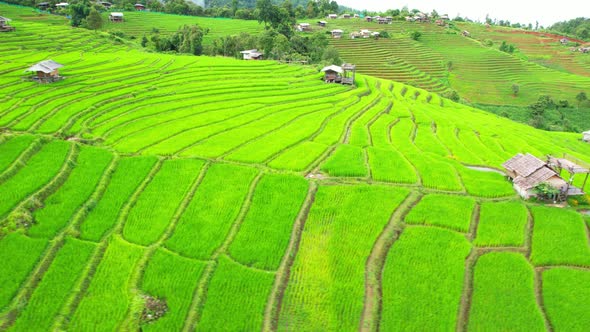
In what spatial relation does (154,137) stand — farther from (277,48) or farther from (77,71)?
(277,48)

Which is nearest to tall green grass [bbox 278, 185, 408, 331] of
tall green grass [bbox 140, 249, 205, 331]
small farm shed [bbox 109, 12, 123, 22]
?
tall green grass [bbox 140, 249, 205, 331]

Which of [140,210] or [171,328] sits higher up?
[140,210]

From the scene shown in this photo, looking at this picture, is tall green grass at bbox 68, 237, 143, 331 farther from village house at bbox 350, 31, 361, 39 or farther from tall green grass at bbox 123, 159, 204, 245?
village house at bbox 350, 31, 361, 39

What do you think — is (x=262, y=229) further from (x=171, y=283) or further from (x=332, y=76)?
(x=332, y=76)

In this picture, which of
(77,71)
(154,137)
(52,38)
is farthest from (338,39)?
(154,137)

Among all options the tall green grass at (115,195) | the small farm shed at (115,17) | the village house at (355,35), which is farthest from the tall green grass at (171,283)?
the village house at (355,35)

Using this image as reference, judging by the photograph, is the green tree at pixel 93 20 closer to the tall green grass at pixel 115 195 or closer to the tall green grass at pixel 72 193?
the tall green grass at pixel 72 193
